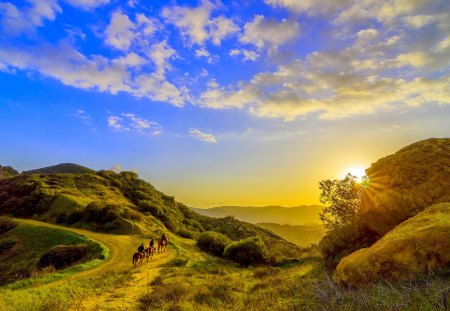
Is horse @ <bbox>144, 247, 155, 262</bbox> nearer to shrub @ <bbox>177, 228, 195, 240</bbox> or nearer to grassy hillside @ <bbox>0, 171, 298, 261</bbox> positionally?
grassy hillside @ <bbox>0, 171, 298, 261</bbox>

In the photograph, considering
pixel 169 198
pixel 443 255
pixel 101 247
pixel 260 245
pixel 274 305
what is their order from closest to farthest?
→ pixel 443 255
pixel 274 305
pixel 101 247
pixel 260 245
pixel 169 198

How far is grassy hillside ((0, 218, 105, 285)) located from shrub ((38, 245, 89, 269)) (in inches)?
8.8

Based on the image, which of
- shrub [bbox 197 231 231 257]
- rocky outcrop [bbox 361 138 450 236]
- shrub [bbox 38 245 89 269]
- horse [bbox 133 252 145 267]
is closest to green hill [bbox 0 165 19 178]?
shrub [bbox 38 245 89 269]

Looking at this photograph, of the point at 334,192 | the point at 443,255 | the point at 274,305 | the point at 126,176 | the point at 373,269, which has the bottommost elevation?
the point at 274,305

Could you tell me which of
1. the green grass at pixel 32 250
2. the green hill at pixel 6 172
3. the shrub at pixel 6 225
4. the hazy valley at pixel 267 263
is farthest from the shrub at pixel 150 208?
the green hill at pixel 6 172

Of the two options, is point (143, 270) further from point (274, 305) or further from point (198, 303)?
point (274, 305)

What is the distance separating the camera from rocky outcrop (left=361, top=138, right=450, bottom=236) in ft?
46.8

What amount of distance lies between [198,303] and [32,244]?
29536mm

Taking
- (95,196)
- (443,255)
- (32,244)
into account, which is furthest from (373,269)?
(95,196)

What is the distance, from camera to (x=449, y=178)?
560 inches

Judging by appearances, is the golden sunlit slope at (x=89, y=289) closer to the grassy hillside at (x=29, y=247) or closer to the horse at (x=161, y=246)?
the horse at (x=161, y=246)

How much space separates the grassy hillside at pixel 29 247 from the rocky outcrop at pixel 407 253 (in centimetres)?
2421

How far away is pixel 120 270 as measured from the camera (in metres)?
24.2

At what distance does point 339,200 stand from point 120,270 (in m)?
16.4
